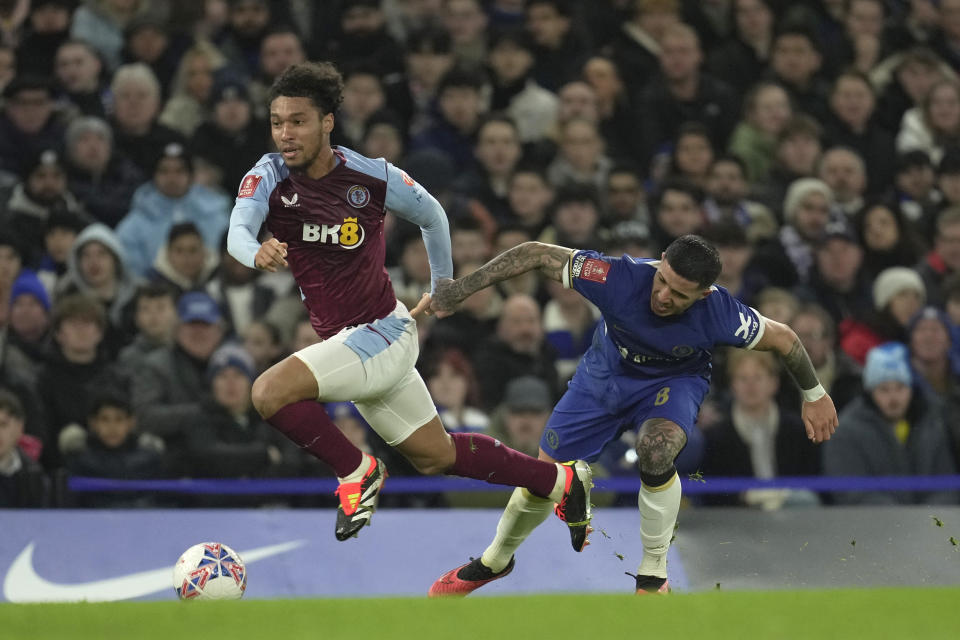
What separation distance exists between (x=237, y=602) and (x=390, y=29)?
7969mm

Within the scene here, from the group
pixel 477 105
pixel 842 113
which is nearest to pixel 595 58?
pixel 477 105

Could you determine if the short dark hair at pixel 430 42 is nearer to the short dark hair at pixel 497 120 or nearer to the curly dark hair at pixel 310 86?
the short dark hair at pixel 497 120

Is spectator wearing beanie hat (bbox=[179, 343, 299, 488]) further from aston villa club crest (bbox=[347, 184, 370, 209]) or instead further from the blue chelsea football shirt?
the blue chelsea football shirt

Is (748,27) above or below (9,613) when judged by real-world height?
above

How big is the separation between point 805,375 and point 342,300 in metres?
2.23

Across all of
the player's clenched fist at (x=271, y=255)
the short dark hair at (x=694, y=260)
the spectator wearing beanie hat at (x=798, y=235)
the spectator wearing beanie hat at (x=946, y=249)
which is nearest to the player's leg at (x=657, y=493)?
the short dark hair at (x=694, y=260)

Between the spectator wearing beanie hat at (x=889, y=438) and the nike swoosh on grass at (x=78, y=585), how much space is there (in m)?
3.76

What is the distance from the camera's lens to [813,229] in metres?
11.6

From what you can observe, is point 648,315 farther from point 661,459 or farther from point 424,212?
point 424,212

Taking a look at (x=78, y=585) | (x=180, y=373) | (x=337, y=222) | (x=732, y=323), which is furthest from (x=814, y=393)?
(x=180, y=373)

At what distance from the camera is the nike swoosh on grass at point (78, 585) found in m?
8.46

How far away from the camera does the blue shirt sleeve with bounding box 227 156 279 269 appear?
657cm

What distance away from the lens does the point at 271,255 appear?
20.7 ft

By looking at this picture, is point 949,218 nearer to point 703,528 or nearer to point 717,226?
point 717,226
